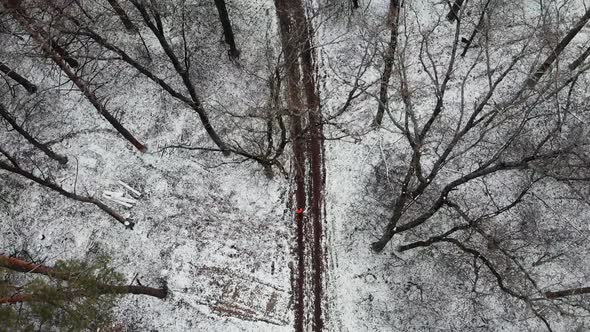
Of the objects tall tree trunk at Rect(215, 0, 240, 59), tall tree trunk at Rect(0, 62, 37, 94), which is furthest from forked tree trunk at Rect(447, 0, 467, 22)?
tall tree trunk at Rect(0, 62, 37, 94)

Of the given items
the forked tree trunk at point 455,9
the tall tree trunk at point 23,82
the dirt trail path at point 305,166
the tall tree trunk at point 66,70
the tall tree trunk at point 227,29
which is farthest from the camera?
the tall tree trunk at point 23,82

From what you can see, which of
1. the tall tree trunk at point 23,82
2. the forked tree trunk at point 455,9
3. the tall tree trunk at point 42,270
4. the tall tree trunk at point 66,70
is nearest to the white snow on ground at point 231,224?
the tall tree trunk at point 42,270

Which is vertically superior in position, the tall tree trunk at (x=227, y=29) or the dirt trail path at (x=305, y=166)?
the tall tree trunk at (x=227, y=29)

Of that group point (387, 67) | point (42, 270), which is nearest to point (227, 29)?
point (387, 67)

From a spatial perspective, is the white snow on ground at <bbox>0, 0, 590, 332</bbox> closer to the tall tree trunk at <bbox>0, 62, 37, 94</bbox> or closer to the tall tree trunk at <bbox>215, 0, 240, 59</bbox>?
the tall tree trunk at <bbox>215, 0, 240, 59</bbox>

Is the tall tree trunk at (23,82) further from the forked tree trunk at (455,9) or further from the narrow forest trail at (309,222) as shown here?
the forked tree trunk at (455,9)

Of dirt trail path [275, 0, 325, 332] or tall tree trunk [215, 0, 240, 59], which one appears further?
tall tree trunk [215, 0, 240, 59]
